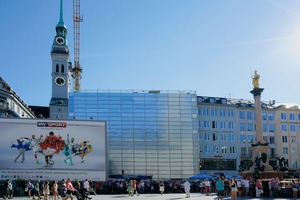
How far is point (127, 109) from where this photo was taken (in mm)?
80062

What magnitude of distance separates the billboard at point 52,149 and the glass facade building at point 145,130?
35.7 m

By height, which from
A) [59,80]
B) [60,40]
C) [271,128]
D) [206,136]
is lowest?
[206,136]

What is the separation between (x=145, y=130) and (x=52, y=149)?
39.4 m

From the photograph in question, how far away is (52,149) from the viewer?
41.8 m

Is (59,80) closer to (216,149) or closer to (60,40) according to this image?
(60,40)

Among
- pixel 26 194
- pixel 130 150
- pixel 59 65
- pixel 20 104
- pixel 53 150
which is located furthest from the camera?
pixel 59 65

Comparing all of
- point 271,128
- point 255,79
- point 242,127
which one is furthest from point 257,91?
point 271,128

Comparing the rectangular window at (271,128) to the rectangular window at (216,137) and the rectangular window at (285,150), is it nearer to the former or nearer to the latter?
the rectangular window at (285,150)

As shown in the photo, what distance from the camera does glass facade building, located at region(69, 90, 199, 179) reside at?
79.1 meters

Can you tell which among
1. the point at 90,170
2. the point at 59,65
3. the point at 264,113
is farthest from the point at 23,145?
the point at 59,65

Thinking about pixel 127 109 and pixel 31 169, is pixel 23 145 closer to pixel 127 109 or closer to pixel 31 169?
pixel 31 169

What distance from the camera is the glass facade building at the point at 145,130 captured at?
79.1m

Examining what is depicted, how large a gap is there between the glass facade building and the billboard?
117 feet

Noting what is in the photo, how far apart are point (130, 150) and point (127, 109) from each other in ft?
23.9
